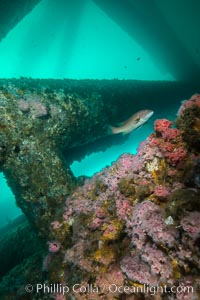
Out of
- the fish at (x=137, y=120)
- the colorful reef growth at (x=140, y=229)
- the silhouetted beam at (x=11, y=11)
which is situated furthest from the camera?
the silhouetted beam at (x=11, y=11)

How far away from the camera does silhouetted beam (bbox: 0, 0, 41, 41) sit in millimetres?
9414

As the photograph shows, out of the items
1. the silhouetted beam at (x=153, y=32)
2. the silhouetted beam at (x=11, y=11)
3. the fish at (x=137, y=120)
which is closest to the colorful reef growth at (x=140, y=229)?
the fish at (x=137, y=120)

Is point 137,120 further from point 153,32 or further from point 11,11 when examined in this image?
point 153,32

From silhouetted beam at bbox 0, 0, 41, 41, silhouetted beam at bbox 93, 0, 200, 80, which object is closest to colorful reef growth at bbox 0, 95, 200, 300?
silhouetted beam at bbox 0, 0, 41, 41

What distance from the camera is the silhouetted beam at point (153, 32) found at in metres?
14.4

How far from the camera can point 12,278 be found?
15.2 ft

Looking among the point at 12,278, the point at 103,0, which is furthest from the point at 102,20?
the point at 12,278

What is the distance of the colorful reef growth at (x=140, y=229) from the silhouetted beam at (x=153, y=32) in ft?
44.2

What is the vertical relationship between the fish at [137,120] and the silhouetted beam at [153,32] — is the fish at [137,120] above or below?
below

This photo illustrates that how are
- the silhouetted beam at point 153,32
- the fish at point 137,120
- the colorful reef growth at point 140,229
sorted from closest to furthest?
the colorful reef growth at point 140,229 → the fish at point 137,120 → the silhouetted beam at point 153,32

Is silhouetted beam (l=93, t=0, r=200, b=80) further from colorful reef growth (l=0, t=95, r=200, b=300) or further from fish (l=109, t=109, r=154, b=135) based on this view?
colorful reef growth (l=0, t=95, r=200, b=300)

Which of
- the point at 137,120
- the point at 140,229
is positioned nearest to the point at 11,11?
the point at 137,120

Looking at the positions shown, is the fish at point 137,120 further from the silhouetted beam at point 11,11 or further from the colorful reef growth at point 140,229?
the silhouetted beam at point 11,11

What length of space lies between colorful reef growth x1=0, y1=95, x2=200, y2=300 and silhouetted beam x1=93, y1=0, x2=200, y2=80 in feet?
44.2
